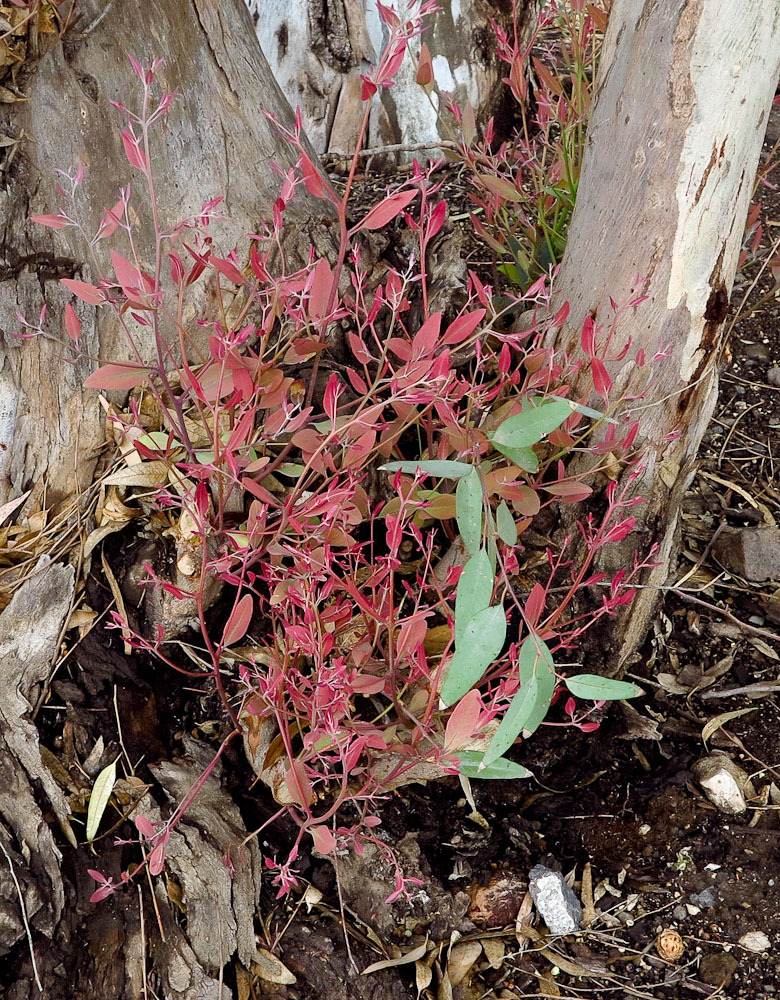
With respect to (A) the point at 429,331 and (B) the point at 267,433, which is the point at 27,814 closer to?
(B) the point at 267,433

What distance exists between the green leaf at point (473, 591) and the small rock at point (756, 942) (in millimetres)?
954

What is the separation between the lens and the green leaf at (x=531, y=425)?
4.82 feet

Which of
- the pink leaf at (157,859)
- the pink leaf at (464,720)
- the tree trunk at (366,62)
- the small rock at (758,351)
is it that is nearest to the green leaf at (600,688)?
the pink leaf at (464,720)

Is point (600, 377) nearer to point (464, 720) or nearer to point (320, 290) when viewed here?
point (320, 290)

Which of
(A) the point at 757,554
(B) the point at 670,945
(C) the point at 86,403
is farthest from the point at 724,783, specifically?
(C) the point at 86,403

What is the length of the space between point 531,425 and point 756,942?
44.3 inches

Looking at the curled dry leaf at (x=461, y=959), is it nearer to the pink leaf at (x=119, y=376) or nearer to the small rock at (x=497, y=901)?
the small rock at (x=497, y=901)

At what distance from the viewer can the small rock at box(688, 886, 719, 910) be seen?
176cm

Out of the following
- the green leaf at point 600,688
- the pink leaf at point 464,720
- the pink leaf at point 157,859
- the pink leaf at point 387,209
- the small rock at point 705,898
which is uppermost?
the pink leaf at point 387,209

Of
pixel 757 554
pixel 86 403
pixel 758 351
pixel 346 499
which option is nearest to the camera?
pixel 346 499

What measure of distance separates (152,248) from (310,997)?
5.06 feet

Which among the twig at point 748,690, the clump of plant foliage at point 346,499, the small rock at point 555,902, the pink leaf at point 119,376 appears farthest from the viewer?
the twig at point 748,690

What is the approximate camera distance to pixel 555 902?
174 cm

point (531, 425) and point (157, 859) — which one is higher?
point (531, 425)
